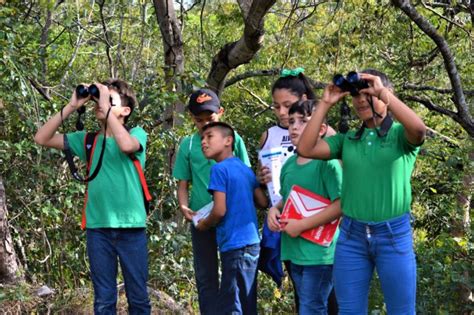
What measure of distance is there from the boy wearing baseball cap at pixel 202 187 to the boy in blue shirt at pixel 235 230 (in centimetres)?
26

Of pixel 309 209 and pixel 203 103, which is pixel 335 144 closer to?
pixel 309 209

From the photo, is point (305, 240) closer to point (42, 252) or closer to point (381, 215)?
point (381, 215)

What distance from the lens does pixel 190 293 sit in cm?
671

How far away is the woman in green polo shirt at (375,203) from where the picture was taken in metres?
3.55

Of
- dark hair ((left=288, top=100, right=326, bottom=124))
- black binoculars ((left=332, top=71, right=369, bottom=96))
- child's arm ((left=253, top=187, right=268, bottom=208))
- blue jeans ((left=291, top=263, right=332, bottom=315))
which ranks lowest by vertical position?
blue jeans ((left=291, top=263, right=332, bottom=315))

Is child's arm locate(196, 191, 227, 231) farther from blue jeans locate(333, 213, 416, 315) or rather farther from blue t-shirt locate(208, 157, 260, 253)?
blue jeans locate(333, 213, 416, 315)

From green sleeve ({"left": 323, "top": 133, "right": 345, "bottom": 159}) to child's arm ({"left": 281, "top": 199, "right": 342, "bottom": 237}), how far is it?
11.3 inches

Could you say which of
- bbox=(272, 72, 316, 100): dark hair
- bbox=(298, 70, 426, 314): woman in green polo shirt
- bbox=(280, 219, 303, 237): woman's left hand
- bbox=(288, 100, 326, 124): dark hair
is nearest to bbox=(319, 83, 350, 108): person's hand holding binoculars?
bbox=(298, 70, 426, 314): woman in green polo shirt

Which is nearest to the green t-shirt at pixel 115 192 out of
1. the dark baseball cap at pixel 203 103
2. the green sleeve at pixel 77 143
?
the green sleeve at pixel 77 143

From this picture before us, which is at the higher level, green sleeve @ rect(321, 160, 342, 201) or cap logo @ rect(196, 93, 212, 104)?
cap logo @ rect(196, 93, 212, 104)

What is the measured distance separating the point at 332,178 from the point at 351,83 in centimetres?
67

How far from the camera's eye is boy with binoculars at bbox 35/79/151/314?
14.2 ft

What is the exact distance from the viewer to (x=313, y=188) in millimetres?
4086

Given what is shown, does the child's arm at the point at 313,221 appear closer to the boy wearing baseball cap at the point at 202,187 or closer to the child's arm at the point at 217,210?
the child's arm at the point at 217,210
